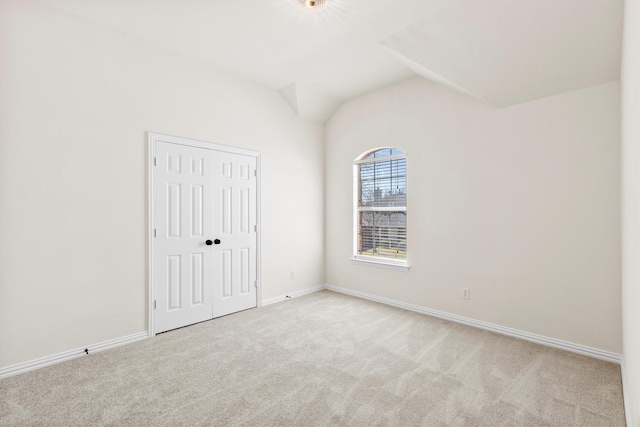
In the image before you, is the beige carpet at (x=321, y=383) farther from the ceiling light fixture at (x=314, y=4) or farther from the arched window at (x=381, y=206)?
the ceiling light fixture at (x=314, y=4)

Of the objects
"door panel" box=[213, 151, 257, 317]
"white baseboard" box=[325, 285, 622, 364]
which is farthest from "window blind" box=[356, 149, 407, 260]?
"door panel" box=[213, 151, 257, 317]

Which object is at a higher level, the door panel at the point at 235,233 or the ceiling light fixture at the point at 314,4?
the ceiling light fixture at the point at 314,4

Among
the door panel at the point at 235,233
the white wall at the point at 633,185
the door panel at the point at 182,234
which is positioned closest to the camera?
the white wall at the point at 633,185

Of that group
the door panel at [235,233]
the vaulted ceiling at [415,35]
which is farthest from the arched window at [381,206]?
the door panel at [235,233]

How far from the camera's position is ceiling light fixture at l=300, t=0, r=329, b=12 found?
8.06 feet

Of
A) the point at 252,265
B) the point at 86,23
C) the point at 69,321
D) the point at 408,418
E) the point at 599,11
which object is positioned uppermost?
the point at 86,23

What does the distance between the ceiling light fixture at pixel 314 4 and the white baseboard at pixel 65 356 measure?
11.2 ft

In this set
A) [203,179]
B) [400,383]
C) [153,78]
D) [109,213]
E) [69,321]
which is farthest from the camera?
[203,179]

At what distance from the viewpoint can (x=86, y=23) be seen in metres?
2.77

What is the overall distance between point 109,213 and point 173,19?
1.88m

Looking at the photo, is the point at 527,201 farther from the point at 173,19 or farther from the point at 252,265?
the point at 173,19

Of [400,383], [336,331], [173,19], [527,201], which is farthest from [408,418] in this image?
[173,19]

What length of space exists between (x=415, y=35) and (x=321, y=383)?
9.78ft

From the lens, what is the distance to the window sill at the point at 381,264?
13.1ft
